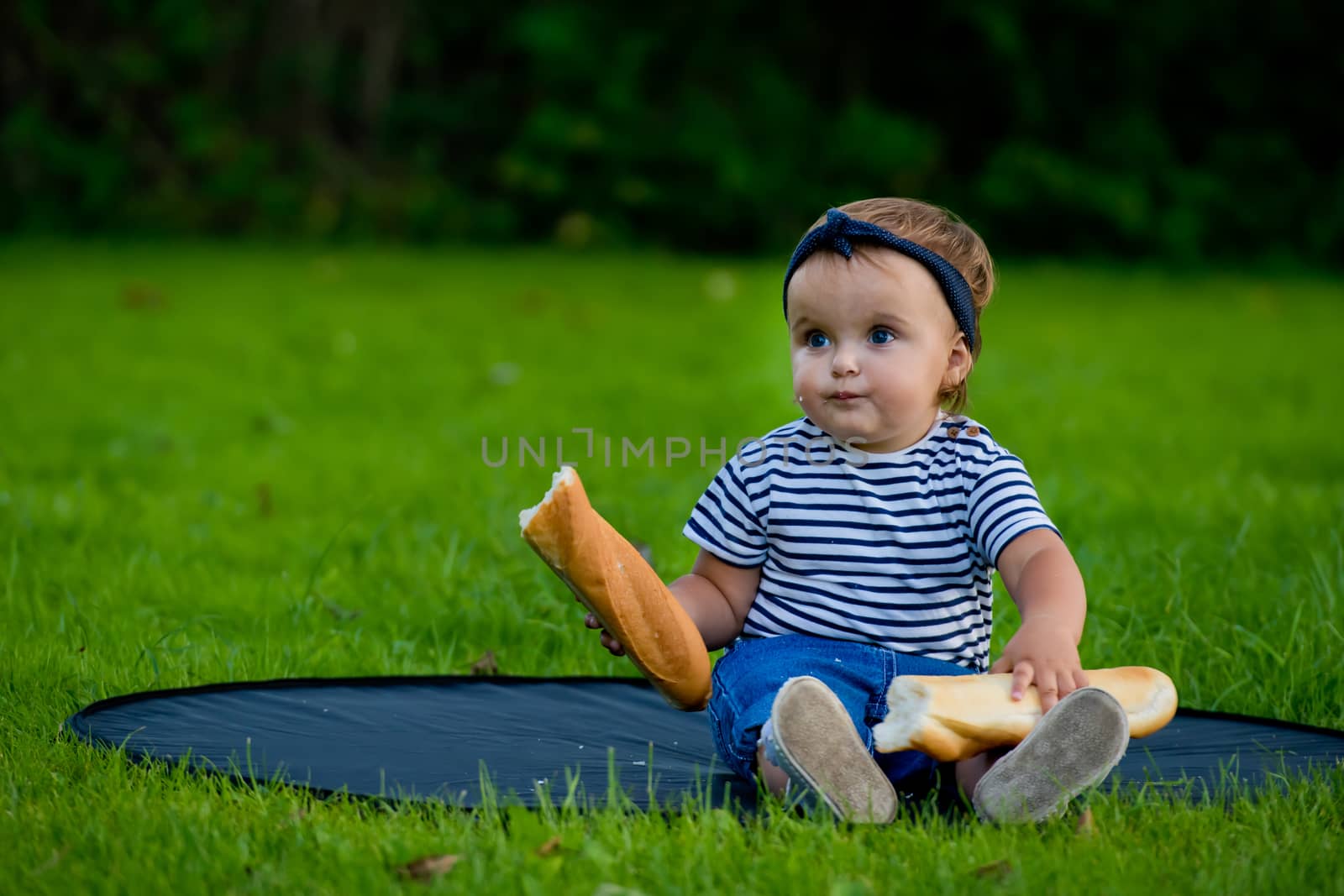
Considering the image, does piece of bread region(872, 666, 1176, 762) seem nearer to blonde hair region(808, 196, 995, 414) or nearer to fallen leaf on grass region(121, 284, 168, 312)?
blonde hair region(808, 196, 995, 414)

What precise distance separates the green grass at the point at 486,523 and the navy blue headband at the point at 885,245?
2.38 feet

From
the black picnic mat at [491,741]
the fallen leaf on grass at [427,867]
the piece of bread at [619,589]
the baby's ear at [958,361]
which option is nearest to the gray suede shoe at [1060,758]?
the black picnic mat at [491,741]

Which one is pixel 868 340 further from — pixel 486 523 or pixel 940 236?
pixel 486 523

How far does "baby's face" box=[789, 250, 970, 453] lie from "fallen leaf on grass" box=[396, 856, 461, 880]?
0.83 m

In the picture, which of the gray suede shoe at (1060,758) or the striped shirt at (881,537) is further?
the striped shirt at (881,537)

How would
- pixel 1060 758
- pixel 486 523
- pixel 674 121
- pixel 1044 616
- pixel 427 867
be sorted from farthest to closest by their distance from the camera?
pixel 674 121 → pixel 486 523 → pixel 1044 616 → pixel 1060 758 → pixel 427 867

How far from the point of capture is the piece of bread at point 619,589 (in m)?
1.91

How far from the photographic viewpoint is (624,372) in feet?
19.7

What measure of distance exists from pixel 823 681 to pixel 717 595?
0.28m

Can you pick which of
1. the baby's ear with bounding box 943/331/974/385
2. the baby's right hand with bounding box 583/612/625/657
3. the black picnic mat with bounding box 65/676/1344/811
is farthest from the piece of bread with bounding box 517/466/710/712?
the baby's ear with bounding box 943/331/974/385

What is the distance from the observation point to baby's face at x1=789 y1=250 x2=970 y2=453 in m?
2.10

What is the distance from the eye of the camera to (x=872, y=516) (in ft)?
7.07

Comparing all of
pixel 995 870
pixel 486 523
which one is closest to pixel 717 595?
pixel 995 870

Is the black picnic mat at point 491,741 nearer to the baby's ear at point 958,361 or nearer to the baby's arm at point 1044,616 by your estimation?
the baby's arm at point 1044,616
